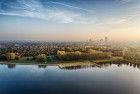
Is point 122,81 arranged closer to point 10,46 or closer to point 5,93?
point 5,93

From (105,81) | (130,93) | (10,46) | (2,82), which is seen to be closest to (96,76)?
(105,81)

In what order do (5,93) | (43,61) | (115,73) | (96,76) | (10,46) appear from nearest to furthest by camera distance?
(5,93), (96,76), (115,73), (43,61), (10,46)

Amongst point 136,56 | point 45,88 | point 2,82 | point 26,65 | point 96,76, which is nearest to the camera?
point 45,88

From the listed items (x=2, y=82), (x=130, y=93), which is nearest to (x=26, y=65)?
(x=2, y=82)

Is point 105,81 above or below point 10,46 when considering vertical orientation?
below

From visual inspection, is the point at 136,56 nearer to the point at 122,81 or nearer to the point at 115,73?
the point at 115,73

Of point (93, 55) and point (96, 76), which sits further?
point (93, 55)
